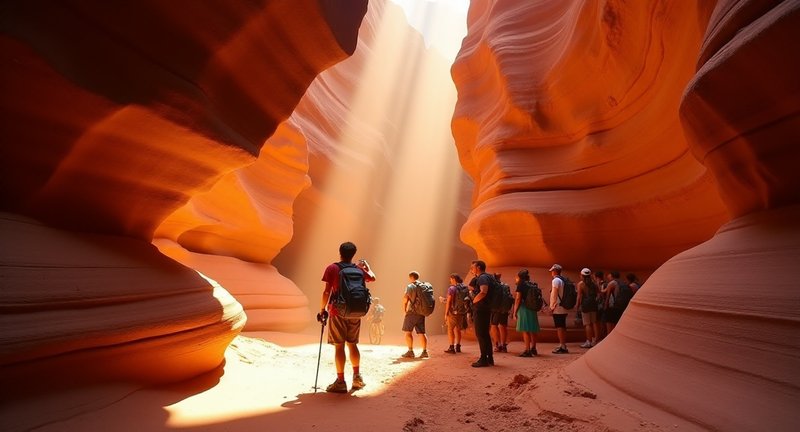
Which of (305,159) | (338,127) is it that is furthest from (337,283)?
(338,127)

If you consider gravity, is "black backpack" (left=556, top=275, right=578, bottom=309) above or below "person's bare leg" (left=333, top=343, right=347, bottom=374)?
above

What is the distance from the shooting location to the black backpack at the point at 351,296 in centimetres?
340

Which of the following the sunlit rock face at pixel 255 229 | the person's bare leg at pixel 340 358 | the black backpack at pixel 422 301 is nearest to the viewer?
the person's bare leg at pixel 340 358

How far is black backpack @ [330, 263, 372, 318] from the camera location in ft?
11.1

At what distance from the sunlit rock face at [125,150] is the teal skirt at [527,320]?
4.03m

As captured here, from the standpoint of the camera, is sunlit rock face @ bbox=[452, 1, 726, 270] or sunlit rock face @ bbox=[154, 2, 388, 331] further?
sunlit rock face @ bbox=[154, 2, 388, 331]

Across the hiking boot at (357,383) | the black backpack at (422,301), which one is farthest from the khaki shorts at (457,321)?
the hiking boot at (357,383)

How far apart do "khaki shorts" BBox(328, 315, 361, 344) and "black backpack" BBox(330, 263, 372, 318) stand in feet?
0.29

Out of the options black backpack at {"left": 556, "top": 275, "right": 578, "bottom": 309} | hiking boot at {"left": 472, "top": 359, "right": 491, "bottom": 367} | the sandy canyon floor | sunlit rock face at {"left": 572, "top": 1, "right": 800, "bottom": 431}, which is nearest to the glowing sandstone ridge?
sunlit rock face at {"left": 572, "top": 1, "right": 800, "bottom": 431}

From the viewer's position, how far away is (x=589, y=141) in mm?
8891

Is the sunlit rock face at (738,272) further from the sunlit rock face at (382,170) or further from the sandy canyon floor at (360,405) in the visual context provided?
the sunlit rock face at (382,170)

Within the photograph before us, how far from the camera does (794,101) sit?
2.38 meters

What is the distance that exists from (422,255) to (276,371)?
21560 mm

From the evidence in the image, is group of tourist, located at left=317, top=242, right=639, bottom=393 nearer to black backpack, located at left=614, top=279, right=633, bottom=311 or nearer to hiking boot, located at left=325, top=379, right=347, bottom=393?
black backpack, located at left=614, top=279, right=633, bottom=311
